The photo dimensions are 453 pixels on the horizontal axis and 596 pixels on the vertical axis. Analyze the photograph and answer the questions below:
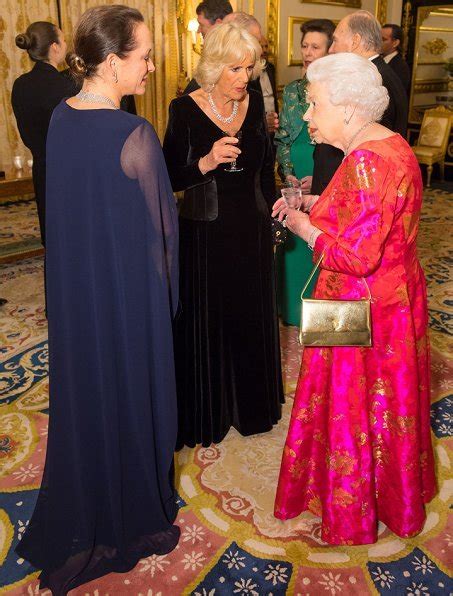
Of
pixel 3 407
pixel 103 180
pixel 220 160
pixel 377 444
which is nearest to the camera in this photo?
pixel 103 180

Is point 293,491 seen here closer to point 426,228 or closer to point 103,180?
point 103,180

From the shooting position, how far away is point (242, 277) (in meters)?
2.56

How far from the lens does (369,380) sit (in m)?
1.95

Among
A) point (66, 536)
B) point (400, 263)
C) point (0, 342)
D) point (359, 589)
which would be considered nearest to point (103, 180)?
point (400, 263)

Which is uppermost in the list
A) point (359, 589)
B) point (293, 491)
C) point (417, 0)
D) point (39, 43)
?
point (417, 0)

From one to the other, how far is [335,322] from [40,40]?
2.78 m

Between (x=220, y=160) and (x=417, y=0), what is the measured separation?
913cm

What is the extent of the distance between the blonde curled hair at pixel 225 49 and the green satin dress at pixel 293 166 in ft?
3.81

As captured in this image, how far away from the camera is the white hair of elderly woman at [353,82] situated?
5.52 ft

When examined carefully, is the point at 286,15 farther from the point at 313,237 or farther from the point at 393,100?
the point at 313,237

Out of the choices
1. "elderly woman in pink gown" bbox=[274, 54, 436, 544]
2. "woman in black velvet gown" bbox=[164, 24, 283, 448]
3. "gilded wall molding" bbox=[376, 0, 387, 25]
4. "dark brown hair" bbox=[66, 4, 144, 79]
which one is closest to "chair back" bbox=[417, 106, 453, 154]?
"gilded wall molding" bbox=[376, 0, 387, 25]

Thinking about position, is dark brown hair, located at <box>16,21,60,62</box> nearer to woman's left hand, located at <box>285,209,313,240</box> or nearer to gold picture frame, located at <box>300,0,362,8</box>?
woman's left hand, located at <box>285,209,313,240</box>

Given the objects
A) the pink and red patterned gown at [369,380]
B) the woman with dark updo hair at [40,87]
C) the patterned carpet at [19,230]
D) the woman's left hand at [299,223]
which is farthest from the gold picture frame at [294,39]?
the pink and red patterned gown at [369,380]

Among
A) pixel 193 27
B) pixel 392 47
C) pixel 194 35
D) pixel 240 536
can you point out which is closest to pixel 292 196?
pixel 240 536
